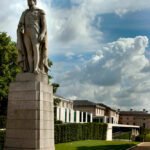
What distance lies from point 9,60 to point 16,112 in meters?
26.4

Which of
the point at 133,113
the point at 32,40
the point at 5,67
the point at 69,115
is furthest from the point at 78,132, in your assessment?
A: the point at 133,113

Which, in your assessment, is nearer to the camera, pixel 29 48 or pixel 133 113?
pixel 29 48

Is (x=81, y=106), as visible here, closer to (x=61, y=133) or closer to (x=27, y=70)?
(x=61, y=133)

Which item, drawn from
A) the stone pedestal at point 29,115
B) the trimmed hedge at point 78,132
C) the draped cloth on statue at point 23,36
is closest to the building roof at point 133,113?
the trimmed hedge at point 78,132

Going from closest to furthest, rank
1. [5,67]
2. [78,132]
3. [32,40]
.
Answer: [32,40] → [5,67] → [78,132]

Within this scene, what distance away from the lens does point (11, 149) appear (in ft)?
37.9

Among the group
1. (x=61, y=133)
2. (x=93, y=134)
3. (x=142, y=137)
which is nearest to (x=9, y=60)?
(x=61, y=133)

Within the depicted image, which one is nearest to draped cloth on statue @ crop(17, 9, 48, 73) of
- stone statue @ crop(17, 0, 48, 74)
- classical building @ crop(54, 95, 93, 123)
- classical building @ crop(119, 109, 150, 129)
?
stone statue @ crop(17, 0, 48, 74)

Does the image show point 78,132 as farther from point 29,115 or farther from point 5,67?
point 29,115

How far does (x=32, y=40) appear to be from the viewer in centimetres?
1228

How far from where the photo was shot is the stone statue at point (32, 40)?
484 inches

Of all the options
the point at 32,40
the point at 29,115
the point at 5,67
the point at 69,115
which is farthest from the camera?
the point at 69,115

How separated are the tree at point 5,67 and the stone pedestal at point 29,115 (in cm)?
2286

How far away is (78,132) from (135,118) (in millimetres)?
130900
